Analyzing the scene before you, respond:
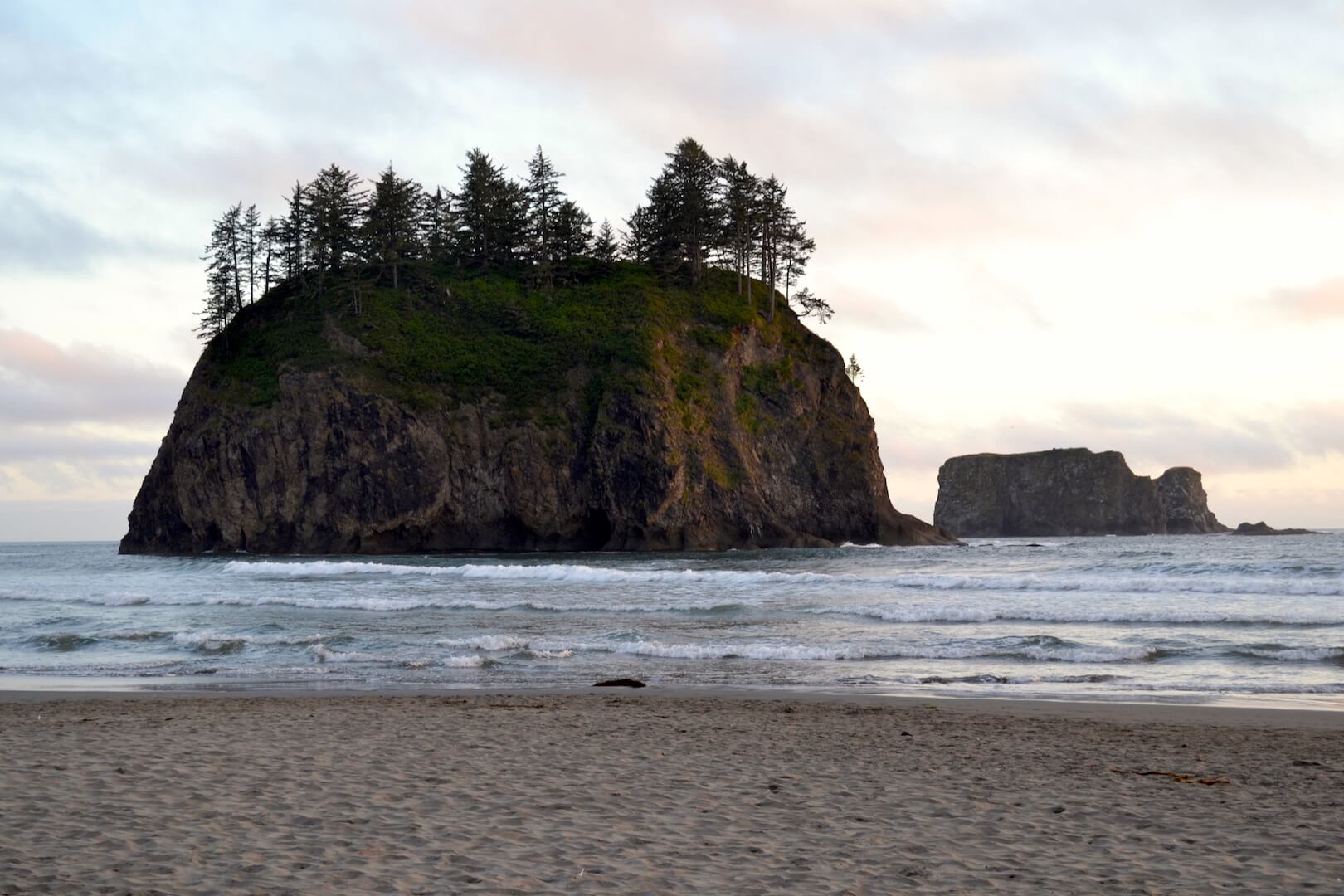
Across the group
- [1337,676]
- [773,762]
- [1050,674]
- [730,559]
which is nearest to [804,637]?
[1050,674]

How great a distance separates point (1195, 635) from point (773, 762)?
14.5 metres

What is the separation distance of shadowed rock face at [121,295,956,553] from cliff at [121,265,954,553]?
113mm

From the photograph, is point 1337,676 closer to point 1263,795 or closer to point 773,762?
point 1263,795

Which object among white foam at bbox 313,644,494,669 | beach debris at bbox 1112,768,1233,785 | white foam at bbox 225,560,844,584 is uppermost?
beach debris at bbox 1112,768,1233,785

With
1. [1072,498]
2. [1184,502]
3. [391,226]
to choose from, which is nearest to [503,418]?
→ [391,226]

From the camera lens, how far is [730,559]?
1965 inches

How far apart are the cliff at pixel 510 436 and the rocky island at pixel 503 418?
142 millimetres

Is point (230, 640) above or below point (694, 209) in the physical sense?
below

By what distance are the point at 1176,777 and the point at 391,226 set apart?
7226 centimetres

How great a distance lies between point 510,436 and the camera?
62.4m

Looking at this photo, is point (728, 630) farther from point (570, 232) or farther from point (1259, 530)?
point (1259, 530)

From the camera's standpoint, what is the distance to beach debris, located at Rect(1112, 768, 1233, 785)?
320 inches

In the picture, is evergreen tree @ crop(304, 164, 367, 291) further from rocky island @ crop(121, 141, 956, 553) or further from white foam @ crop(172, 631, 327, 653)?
white foam @ crop(172, 631, 327, 653)

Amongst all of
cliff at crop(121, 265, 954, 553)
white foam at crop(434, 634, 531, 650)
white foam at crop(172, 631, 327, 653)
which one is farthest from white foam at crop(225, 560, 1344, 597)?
white foam at crop(172, 631, 327, 653)
